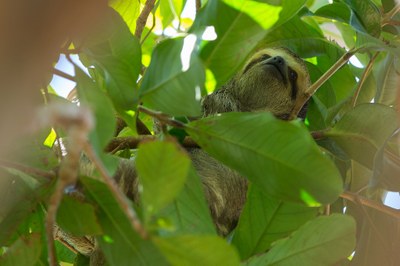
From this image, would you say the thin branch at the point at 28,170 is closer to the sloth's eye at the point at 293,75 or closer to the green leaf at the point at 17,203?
the green leaf at the point at 17,203

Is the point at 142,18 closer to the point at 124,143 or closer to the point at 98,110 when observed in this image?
the point at 124,143

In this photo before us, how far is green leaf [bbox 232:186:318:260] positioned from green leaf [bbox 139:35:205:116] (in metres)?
0.45

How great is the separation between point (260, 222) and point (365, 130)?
1.72 feet

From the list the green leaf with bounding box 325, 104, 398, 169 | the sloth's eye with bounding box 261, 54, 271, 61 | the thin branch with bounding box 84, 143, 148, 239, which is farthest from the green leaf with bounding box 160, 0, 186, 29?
the thin branch with bounding box 84, 143, 148, 239

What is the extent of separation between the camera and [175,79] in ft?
5.57

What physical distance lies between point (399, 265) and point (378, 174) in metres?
0.52

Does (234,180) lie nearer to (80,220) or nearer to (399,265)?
(399,265)

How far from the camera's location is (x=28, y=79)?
90 centimetres

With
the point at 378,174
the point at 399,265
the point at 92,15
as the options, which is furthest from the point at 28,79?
the point at 399,265

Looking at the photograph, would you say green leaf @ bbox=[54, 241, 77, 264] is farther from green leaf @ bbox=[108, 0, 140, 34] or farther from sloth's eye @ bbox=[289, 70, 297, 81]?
sloth's eye @ bbox=[289, 70, 297, 81]

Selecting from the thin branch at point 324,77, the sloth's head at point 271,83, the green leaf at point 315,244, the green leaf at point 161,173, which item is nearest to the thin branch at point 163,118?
the green leaf at point 315,244

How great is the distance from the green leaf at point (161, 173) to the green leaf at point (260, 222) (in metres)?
0.81

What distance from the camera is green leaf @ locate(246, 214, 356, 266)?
6.03 ft

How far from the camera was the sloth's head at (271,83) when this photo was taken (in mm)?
4133
